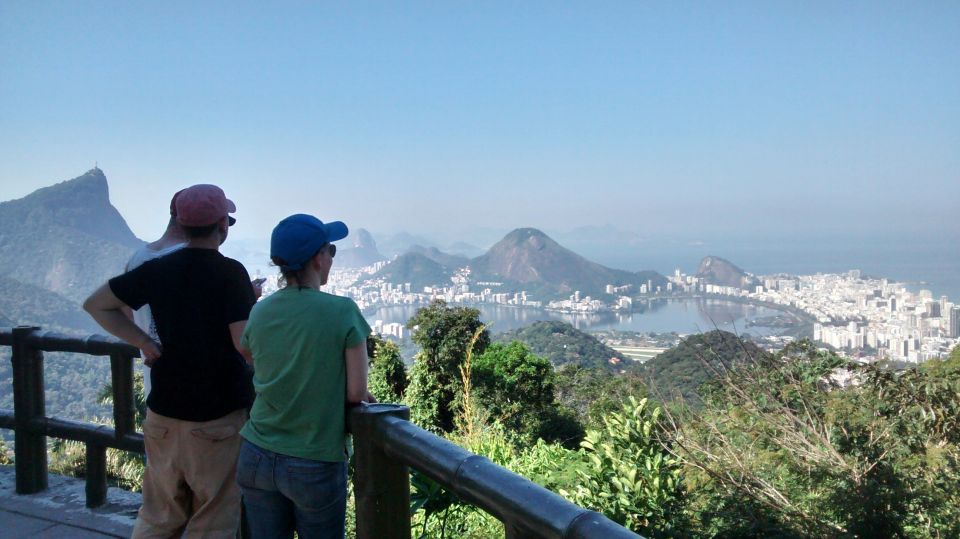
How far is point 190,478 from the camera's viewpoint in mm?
2482

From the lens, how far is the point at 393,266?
9056 cm

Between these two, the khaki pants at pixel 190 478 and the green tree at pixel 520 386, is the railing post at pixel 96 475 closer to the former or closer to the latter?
the khaki pants at pixel 190 478

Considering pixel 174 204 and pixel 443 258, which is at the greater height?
pixel 174 204

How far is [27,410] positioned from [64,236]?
284 feet

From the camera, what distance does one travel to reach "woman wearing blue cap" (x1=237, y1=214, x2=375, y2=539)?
2.10m

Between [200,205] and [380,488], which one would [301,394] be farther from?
[200,205]

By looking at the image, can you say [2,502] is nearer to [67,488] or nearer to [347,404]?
[67,488]

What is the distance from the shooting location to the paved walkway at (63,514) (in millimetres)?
3389

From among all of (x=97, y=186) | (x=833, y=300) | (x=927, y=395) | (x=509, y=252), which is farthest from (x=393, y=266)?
(x=927, y=395)

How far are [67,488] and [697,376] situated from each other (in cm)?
1009

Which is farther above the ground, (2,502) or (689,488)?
(2,502)

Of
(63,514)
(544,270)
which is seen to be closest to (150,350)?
(63,514)

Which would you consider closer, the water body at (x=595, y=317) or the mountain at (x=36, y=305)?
the mountain at (x=36, y=305)

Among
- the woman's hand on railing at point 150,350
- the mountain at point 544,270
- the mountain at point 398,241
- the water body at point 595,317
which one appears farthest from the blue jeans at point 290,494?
the mountain at point 398,241
